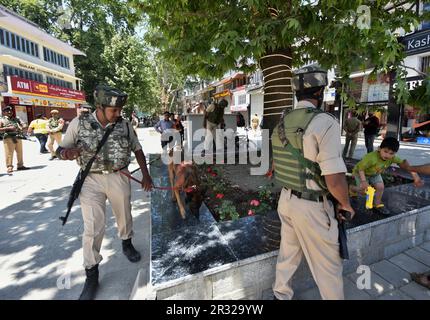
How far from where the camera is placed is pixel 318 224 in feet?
6.45

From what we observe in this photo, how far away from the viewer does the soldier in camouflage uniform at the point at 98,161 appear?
259 cm

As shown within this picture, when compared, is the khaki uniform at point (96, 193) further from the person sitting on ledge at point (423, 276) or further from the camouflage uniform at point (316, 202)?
the person sitting on ledge at point (423, 276)

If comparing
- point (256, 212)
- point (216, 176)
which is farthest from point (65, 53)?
point (256, 212)

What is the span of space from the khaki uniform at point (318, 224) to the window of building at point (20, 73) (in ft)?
81.3

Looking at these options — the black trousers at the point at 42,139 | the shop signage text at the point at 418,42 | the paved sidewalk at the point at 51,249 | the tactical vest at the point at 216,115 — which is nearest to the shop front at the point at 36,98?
the black trousers at the point at 42,139

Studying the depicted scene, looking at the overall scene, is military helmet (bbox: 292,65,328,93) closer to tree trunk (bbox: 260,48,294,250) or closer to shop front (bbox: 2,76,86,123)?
tree trunk (bbox: 260,48,294,250)

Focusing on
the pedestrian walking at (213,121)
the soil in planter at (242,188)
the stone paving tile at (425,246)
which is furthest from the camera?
the pedestrian walking at (213,121)

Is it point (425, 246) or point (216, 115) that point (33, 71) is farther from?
point (425, 246)

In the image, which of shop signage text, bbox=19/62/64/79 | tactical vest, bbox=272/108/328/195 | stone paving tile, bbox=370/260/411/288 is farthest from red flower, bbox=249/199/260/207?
shop signage text, bbox=19/62/64/79

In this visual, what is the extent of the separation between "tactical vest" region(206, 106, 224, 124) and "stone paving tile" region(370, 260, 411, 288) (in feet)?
19.9

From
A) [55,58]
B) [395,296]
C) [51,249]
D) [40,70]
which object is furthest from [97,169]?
[55,58]

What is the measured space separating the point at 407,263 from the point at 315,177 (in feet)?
6.76

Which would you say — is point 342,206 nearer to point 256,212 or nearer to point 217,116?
point 256,212
